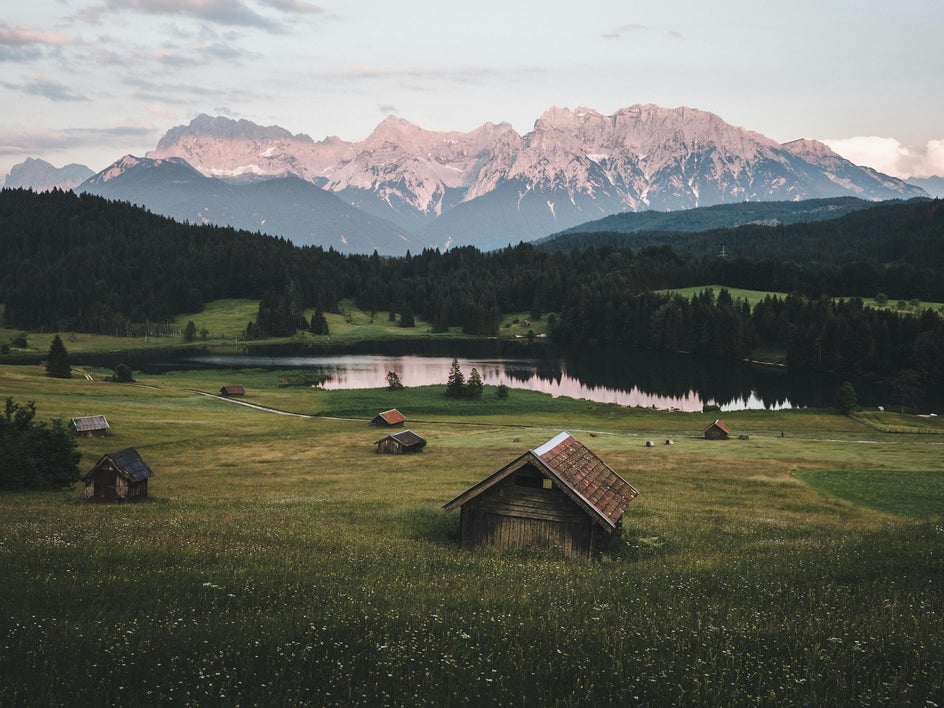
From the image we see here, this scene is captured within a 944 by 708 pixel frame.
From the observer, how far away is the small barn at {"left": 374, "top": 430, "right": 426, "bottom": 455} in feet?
238

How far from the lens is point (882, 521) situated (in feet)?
131

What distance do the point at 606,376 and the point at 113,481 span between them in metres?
124

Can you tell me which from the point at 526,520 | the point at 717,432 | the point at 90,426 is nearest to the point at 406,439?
the point at 90,426

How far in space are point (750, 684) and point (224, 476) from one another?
54045mm

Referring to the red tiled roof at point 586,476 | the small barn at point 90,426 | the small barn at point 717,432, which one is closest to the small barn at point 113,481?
the red tiled roof at point 586,476

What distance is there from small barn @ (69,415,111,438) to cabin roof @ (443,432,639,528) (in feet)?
189

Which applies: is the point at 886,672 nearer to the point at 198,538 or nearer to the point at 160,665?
the point at 160,665

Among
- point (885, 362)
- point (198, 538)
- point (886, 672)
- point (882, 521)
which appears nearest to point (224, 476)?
point (198, 538)

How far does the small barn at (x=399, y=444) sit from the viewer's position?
238ft

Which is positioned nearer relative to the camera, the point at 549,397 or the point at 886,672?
the point at 886,672

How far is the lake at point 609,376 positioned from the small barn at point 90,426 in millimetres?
63537

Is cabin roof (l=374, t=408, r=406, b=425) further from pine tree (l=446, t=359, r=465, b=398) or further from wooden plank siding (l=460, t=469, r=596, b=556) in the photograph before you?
wooden plank siding (l=460, t=469, r=596, b=556)

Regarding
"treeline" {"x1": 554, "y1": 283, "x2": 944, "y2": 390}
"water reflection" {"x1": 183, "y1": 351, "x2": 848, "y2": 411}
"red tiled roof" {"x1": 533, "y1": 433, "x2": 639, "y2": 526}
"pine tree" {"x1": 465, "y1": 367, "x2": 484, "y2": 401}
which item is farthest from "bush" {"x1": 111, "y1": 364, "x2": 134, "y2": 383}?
"treeline" {"x1": 554, "y1": 283, "x2": 944, "y2": 390}

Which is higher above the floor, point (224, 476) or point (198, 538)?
point (198, 538)
